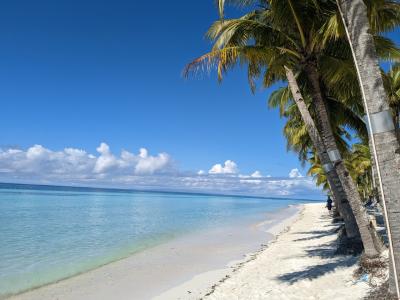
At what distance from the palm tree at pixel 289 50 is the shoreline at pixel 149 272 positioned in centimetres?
515

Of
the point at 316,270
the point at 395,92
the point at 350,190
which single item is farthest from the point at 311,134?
the point at 395,92

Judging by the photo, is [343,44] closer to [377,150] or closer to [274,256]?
[377,150]

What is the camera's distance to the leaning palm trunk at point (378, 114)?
4180 millimetres

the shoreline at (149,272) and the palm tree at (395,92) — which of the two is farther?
the palm tree at (395,92)

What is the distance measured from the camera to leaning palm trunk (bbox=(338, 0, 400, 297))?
418 cm

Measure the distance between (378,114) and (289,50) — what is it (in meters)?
5.42

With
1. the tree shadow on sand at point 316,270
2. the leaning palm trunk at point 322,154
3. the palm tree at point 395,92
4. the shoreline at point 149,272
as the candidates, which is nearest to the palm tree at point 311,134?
the leaning palm trunk at point 322,154

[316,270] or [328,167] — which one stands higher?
[328,167]

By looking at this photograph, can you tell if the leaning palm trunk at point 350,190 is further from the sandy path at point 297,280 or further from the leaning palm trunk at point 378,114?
the leaning palm trunk at point 378,114

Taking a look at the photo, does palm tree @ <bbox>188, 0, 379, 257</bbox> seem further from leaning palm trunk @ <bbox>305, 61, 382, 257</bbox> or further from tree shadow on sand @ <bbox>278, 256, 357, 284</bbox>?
tree shadow on sand @ <bbox>278, 256, 357, 284</bbox>

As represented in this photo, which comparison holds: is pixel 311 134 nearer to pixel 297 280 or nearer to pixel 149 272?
pixel 297 280

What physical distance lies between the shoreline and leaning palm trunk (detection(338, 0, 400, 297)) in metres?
7.63

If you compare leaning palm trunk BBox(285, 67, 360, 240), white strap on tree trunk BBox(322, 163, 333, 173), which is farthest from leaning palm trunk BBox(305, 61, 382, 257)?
white strap on tree trunk BBox(322, 163, 333, 173)

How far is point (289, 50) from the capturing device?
9156 millimetres
